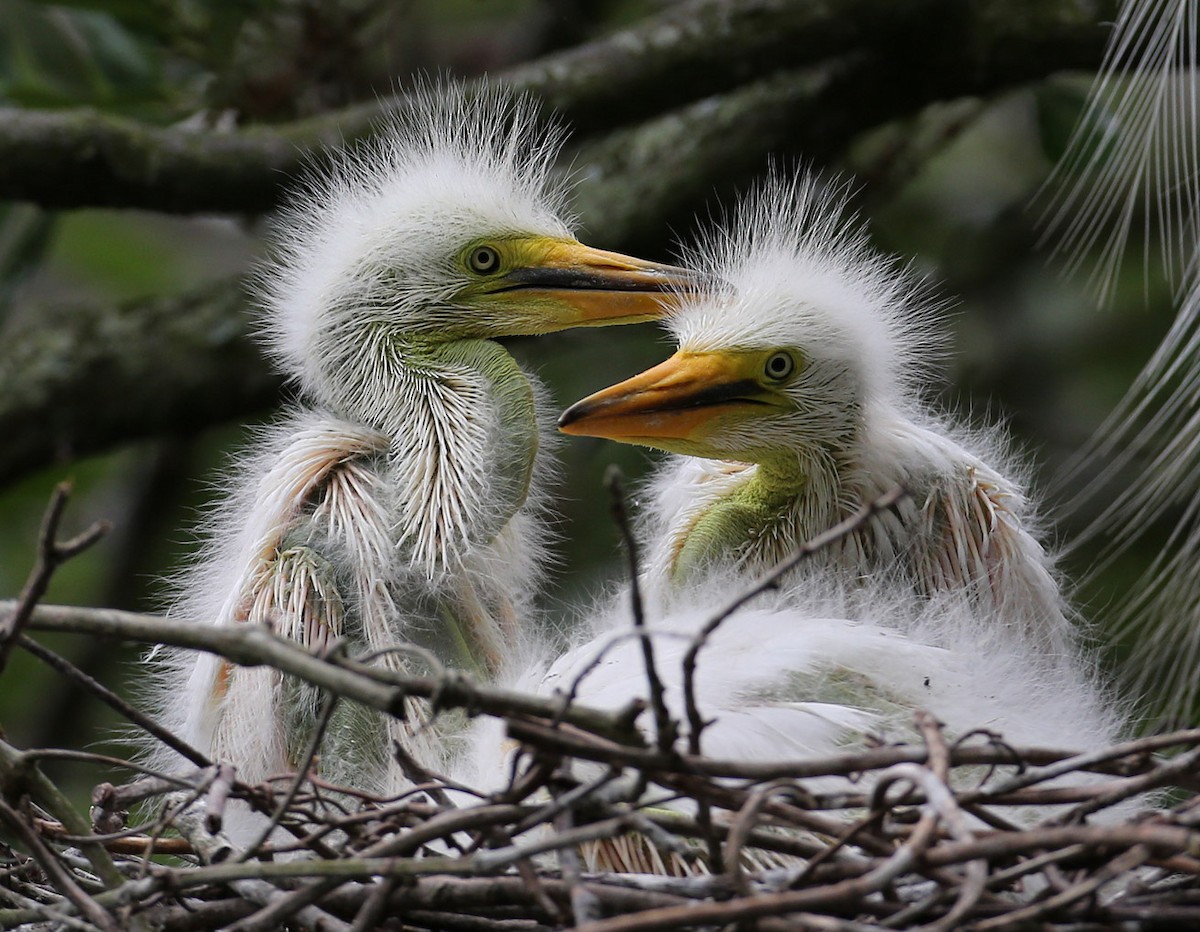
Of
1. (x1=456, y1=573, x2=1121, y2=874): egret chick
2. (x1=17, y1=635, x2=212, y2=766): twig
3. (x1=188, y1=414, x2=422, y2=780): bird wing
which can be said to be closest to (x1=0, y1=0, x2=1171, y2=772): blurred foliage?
(x1=188, y1=414, x2=422, y2=780): bird wing

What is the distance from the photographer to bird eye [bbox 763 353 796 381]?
2396 mm

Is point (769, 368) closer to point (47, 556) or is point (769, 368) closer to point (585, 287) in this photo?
point (585, 287)

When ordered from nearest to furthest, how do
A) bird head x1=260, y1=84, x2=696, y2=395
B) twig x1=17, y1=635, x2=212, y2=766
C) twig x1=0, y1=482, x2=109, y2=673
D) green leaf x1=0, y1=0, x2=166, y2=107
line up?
twig x1=0, y1=482, x2=109, y2=673
twig x1=17, y1=635, x2=212, y2=766
bird head x1=260, y1=84, x2=696, y2=395
green leaf x1=0, y1=0, x2=166, y2=107

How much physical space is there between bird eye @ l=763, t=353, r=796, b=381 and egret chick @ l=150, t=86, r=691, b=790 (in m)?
0.23

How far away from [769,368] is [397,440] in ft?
1.95

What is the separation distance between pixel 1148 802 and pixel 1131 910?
95cm

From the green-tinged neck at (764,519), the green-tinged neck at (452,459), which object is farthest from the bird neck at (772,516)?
the green-tinged neck at (452,459)

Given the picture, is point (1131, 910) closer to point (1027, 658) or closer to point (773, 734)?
point (773, 734)

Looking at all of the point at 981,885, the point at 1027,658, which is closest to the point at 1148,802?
the point at 1027,658

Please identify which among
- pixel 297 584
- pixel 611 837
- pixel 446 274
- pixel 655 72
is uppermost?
pixel 655 72

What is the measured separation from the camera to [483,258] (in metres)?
2.52

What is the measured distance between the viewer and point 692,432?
7.73 feet

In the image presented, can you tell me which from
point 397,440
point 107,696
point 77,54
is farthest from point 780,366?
point 77,54

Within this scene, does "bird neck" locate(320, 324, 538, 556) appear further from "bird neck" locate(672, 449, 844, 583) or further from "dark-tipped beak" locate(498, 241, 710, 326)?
"bird neck" locate(672, 449, 844, 583)
